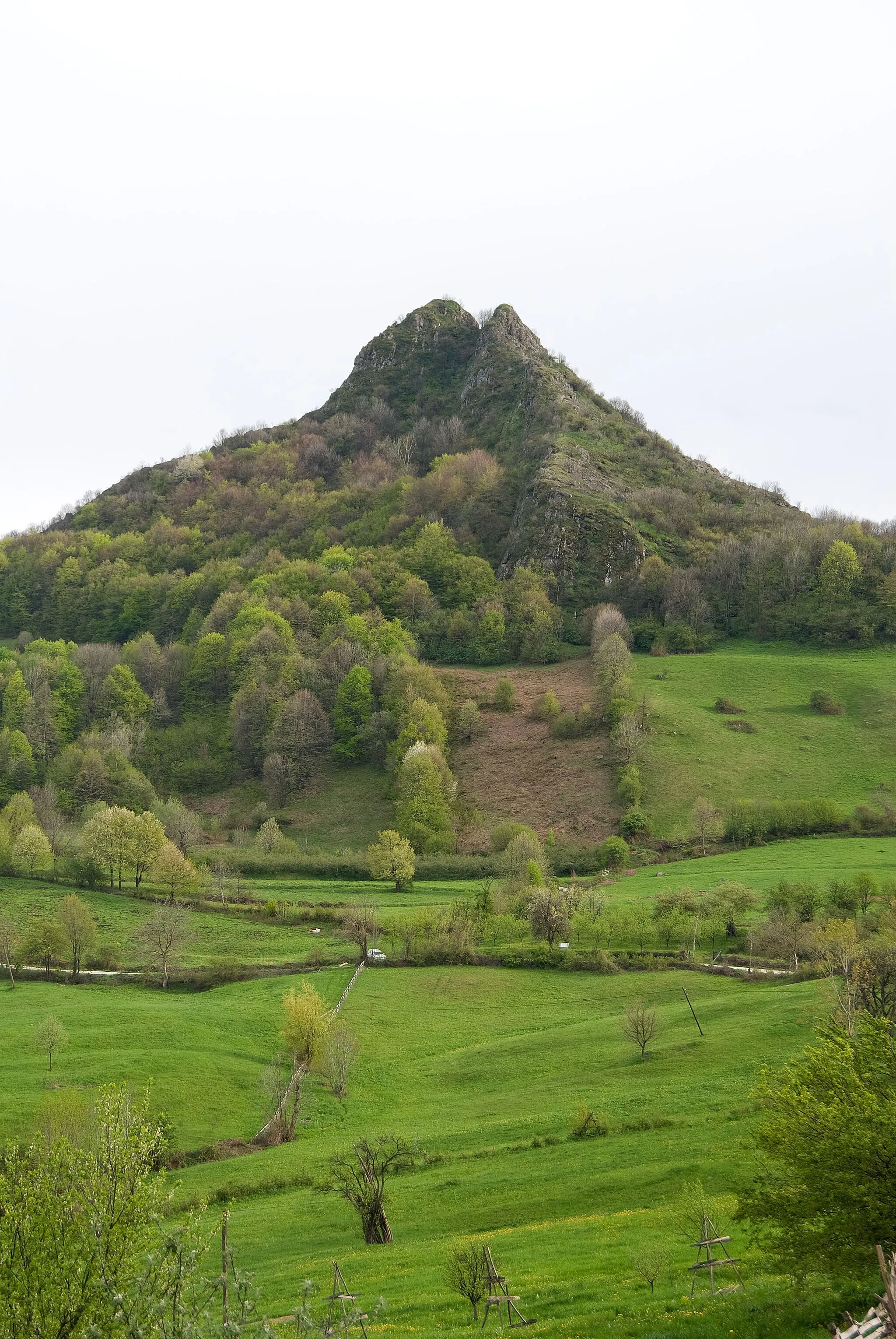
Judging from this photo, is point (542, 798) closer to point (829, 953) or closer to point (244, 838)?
point (244, 838)

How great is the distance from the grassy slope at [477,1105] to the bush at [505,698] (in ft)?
206

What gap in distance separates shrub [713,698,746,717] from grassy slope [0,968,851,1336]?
6094cm

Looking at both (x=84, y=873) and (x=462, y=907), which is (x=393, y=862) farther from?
(x=84, y=873)

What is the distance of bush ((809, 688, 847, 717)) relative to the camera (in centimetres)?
11762

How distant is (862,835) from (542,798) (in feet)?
109

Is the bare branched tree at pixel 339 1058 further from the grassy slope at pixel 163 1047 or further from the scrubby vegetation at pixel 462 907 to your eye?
the grassy slope at pixel 163 1047

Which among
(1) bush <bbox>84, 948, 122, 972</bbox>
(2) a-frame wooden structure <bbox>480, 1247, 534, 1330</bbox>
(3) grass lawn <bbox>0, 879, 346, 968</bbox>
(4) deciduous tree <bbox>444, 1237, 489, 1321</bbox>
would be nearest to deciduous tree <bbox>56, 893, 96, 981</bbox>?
(1) bush <bbox>84, 948, 122, 972</bbox>

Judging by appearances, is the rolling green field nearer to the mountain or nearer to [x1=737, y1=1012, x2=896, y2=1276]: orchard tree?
the mountain

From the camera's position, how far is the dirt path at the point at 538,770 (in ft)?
336

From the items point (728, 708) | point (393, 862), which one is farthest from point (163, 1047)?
point (728, 708)

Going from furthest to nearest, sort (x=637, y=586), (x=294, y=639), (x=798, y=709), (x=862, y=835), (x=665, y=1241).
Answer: (x=637, y=586), (x=294, y=639), (x=798, y=709), (x=862, y=835), (x=665, y=1241)

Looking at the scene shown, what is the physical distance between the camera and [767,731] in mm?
114250

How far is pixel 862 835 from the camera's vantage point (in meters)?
89.6

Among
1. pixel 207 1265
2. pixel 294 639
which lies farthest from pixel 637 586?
pixel 207 1265
